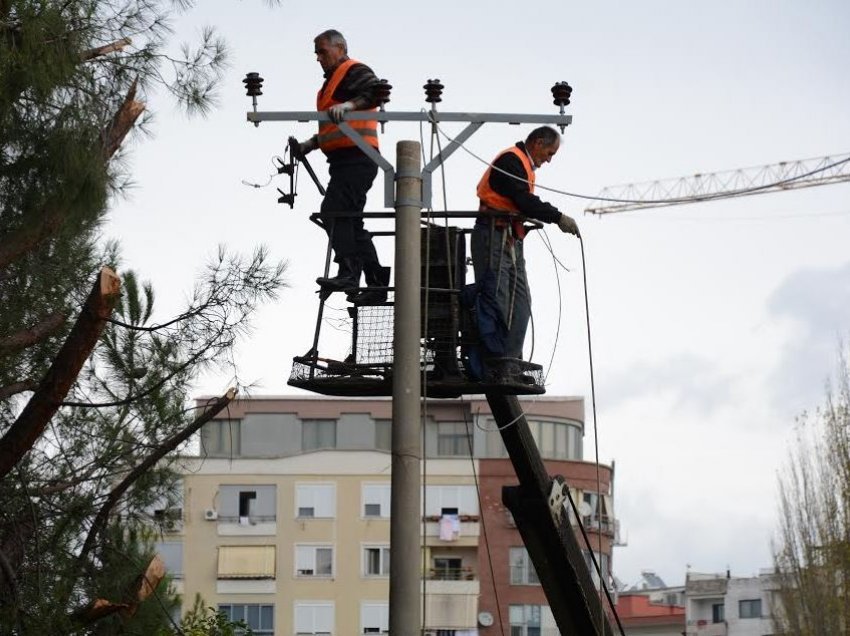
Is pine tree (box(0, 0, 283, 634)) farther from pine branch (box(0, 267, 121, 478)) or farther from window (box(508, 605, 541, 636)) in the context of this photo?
window (box(508, 605, 541, 636))

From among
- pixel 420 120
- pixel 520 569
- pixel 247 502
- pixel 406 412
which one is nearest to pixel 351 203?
pixel 420 120

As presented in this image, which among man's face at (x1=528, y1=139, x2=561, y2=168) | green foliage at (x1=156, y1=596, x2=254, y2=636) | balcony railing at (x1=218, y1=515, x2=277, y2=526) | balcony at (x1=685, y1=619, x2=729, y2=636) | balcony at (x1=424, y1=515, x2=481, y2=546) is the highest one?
balcony railing at (x1=218, y1=515, x2=277, y2=526)

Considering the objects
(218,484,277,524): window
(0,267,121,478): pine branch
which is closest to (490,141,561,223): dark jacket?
(0,267,121,478): pine branch

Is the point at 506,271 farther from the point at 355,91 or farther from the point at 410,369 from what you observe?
the point at 410,369

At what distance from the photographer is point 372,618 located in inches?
2391

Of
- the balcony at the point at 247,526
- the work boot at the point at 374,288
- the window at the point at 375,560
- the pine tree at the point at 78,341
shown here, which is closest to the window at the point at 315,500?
the balcony at the point at 247,526

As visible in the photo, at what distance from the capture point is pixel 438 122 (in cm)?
963

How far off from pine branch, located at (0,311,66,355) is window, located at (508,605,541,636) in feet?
163

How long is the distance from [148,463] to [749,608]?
227 ft

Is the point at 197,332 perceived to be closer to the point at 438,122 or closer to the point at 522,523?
the point at 522,523

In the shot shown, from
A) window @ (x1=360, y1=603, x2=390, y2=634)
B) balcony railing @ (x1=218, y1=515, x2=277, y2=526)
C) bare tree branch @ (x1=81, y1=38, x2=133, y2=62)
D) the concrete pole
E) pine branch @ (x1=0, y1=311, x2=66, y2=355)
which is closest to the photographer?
the concrete pole

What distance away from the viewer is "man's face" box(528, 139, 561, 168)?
11289mm

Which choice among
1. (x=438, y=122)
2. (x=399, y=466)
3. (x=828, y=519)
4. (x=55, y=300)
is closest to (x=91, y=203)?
(x=55, y=300)

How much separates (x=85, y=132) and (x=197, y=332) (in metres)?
1.98
